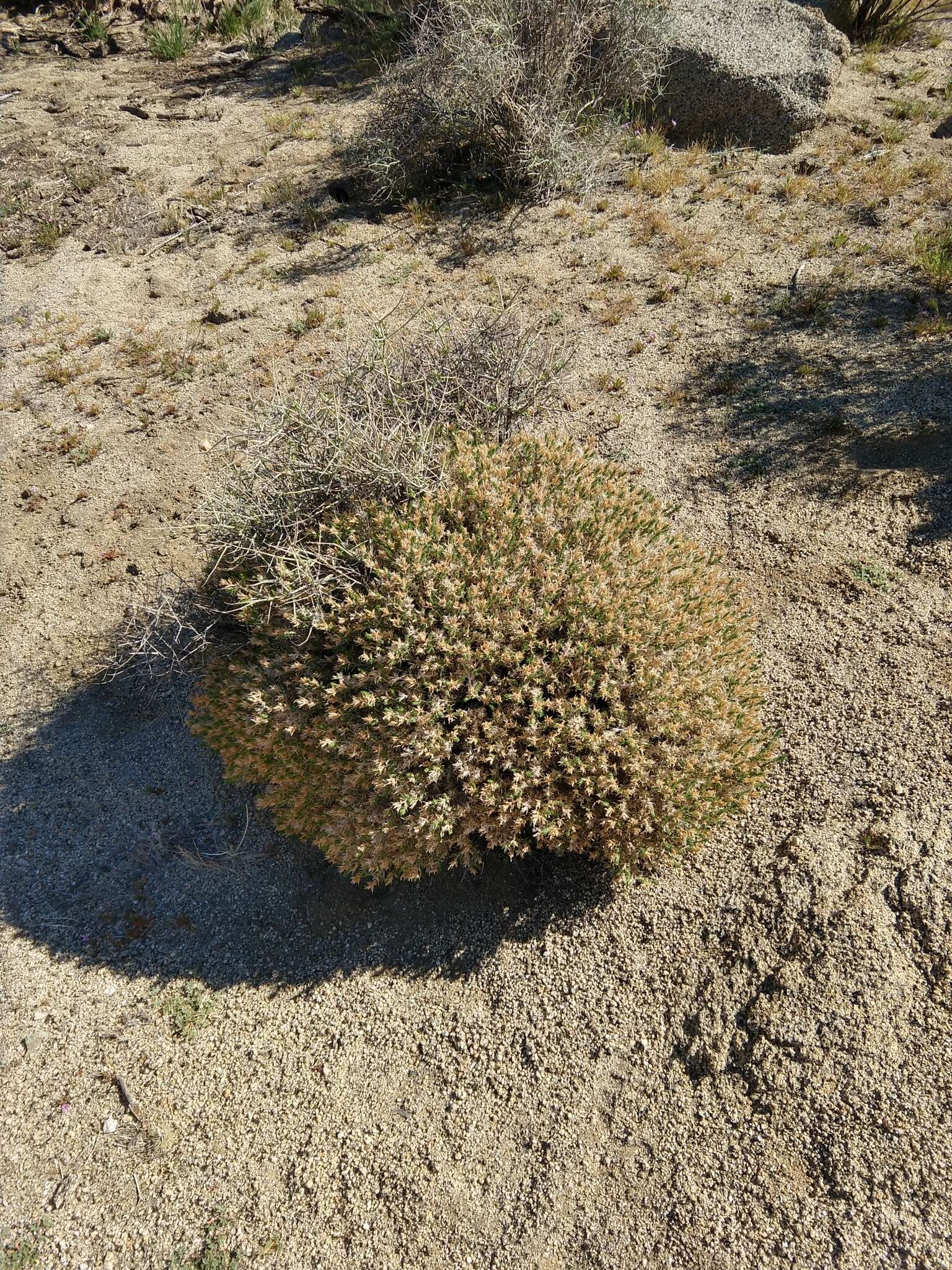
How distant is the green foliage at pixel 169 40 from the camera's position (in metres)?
10.4

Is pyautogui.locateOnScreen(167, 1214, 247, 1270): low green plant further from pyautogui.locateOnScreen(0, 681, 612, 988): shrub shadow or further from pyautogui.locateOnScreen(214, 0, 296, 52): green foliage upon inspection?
pyautogui.locateOnScreen(214, 0, 296, 52): green foliage

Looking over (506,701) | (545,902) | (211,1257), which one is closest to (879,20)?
(506,701)

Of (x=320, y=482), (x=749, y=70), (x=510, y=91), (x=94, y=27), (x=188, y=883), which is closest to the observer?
(x=320, y=482)

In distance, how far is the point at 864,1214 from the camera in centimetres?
254

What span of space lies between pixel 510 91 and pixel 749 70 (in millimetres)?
2536

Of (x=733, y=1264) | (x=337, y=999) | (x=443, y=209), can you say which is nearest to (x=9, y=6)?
(x=443, y=209)

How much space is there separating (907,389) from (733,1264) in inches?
196

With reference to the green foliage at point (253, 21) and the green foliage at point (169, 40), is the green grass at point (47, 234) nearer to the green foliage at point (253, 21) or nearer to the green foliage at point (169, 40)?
the green foliage at point (169, 40)

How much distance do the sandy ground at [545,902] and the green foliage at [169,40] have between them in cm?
664

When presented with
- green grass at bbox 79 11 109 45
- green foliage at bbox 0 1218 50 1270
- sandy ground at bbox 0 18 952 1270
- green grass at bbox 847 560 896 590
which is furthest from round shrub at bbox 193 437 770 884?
green grass at bbox 79 11 109 45

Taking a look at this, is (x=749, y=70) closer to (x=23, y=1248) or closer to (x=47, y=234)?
(x=47, y=234)

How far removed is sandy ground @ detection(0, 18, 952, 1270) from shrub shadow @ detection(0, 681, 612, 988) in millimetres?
20

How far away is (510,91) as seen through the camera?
6.86 m

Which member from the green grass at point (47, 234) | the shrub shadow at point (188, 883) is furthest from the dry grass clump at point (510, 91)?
the shrub shadow at point (188, 883)
